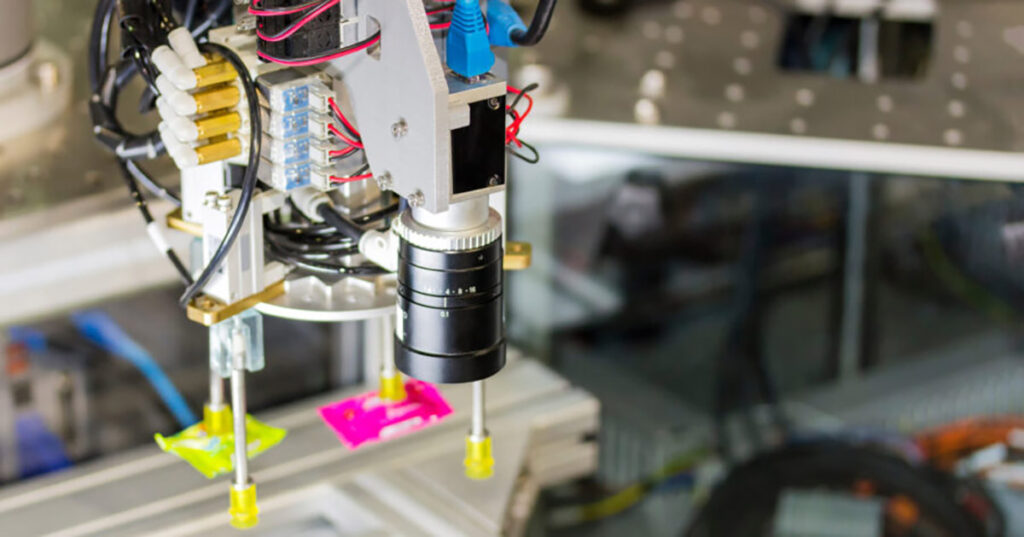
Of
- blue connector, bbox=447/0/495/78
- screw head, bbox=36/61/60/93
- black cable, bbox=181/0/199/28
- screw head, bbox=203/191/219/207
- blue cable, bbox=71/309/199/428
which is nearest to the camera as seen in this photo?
blue connector, bbox=447/0/495/78

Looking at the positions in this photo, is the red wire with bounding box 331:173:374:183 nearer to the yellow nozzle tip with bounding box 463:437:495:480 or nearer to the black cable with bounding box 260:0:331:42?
the black cable with bounding box 260:0:331:42

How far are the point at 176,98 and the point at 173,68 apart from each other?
17 mm

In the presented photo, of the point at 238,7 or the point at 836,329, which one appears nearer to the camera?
the point at 238,7

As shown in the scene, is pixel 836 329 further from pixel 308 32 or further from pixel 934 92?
pixel 308 32

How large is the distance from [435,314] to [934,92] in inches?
30.9

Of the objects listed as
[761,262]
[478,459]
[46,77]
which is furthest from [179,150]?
[761,262]

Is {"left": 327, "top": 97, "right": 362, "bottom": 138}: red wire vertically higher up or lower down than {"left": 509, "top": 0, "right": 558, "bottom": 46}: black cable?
lower down

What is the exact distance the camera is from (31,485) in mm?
1034

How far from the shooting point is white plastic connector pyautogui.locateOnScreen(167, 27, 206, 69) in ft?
2.64

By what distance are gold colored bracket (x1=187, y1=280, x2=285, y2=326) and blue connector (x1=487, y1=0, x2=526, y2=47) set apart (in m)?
0.23

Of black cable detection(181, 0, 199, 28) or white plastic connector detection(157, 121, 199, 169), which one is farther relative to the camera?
black cable detection(181, 0, 199, 28)

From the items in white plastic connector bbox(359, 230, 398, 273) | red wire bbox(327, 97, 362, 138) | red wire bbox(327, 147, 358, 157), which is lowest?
white plastic connector bbox(359, 230, 398, 273)

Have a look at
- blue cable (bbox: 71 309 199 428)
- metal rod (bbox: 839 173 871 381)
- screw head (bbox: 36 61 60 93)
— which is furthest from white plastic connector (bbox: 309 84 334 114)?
metal rod (bbox: 839 173 871 381)

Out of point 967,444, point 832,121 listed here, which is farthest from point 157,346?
point 967,444
